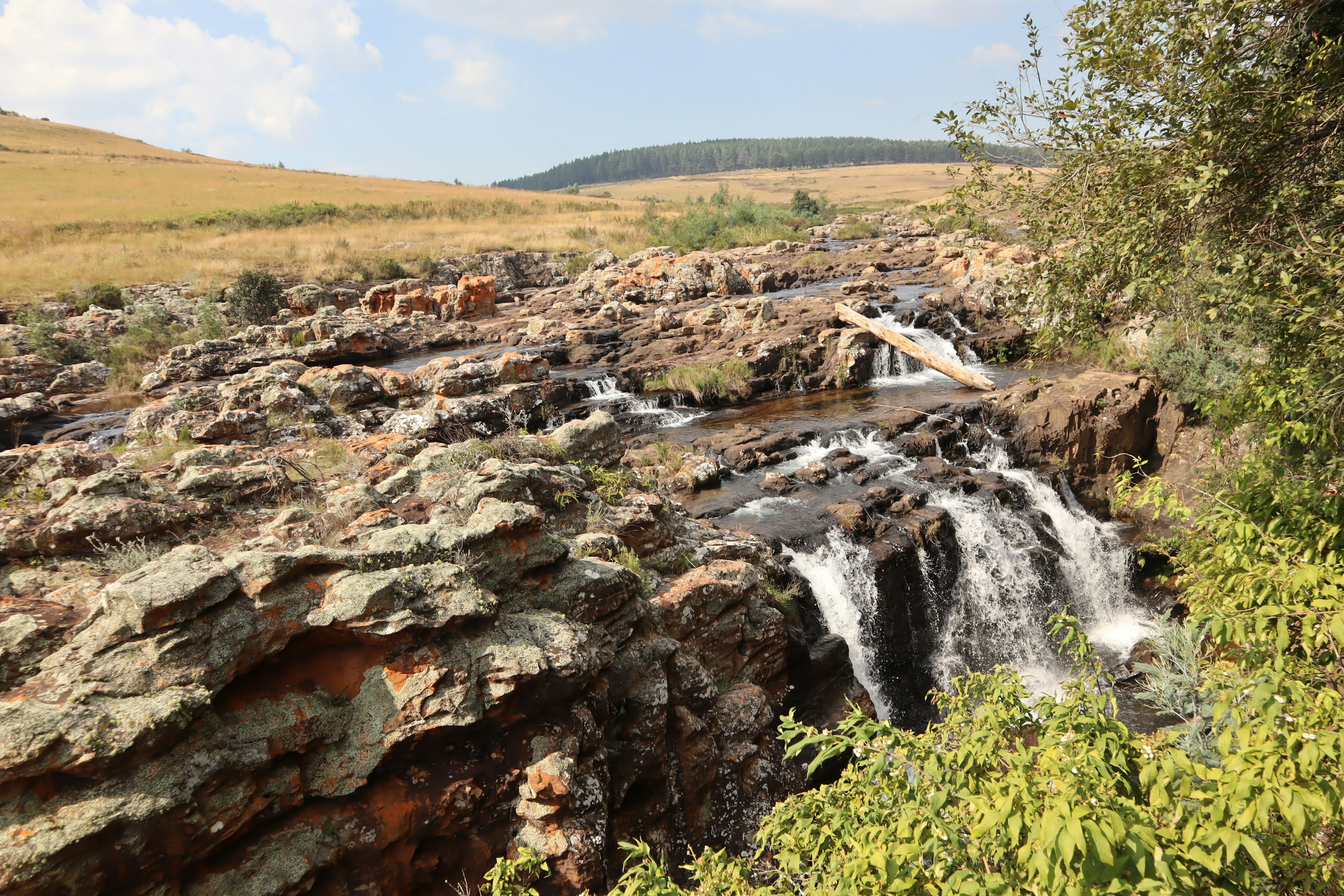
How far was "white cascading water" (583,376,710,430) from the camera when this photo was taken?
1669 cm

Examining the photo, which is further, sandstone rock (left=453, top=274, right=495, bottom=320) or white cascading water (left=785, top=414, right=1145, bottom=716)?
sandstone rock (left=453, top=274, right=495, bottom=320)

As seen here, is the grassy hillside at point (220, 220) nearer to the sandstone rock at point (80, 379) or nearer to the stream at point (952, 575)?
the sandstone rock at point (80, 379)

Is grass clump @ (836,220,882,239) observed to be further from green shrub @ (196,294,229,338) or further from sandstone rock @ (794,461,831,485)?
green shrub @ (196,294,229,338)

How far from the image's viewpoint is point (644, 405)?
1748 centimetres

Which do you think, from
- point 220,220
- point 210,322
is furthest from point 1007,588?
point 220,220

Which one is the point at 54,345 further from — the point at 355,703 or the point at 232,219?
the point at 232,219

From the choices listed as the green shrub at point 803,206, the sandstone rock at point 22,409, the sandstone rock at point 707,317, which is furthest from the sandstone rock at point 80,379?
the green shrub at point 803,206

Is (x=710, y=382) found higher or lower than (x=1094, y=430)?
higher

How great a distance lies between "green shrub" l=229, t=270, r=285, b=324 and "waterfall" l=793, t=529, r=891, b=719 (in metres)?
25.1

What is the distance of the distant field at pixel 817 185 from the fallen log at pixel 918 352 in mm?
62254

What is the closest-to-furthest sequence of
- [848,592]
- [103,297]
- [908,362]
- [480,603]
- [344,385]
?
[480,603] < [848,592] < [344,385] < [908,362] < [103,297]

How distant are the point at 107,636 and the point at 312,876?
1.89 metres

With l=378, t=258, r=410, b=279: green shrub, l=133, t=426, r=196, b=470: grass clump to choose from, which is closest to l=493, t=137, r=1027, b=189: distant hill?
l=378, t=258, r=410, b=279: green shrub

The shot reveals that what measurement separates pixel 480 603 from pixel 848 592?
6763 millimetres
